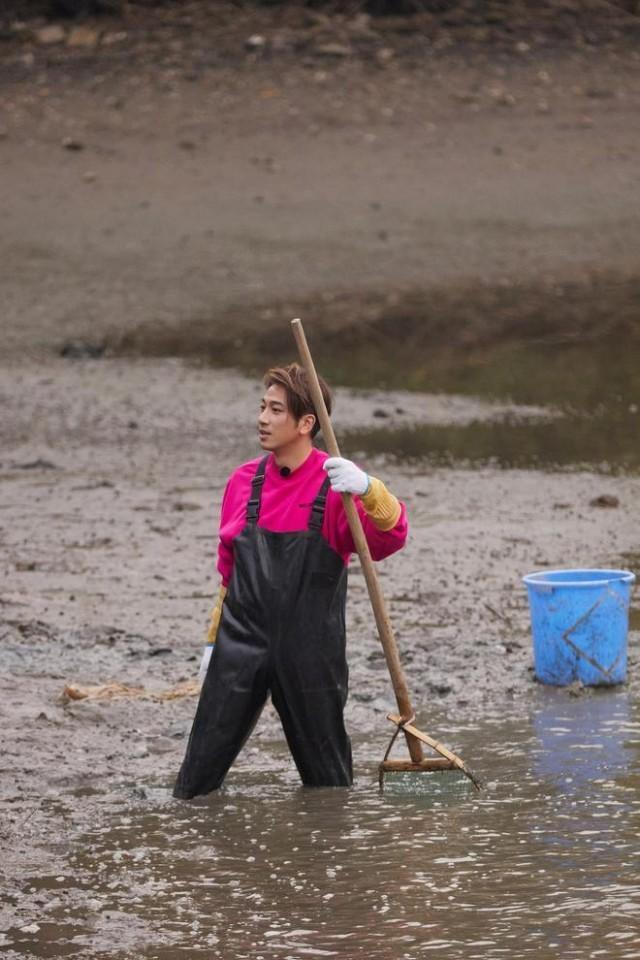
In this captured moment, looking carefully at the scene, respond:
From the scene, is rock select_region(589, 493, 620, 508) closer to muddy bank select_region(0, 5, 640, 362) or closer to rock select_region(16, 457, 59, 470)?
rock select_region(16, 457, 59, 470)

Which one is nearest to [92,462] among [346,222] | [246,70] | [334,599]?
[334,599]

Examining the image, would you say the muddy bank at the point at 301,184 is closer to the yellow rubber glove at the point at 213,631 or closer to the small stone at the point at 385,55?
the small stone at the point at 385,55

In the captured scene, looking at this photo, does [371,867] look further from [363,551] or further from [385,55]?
[385,55]

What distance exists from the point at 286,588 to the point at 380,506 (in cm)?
38

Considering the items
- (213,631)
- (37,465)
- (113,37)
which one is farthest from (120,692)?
(113,37)

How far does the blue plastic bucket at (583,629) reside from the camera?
21.0 feet

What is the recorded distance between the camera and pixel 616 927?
416 cm

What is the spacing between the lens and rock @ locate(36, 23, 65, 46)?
2144 centimetres

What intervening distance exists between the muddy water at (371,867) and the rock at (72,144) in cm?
1365

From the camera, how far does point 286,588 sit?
5.06 metres

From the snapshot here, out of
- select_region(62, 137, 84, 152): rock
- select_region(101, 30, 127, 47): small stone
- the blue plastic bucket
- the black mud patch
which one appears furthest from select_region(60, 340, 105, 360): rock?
the blue plastic bucket

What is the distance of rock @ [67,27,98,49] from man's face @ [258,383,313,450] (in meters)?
16.8

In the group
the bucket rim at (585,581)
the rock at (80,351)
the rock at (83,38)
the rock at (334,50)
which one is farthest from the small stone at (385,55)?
the bucket rim at (585,581)

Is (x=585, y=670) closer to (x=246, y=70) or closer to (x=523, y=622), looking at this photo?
(x=523, y=622)
